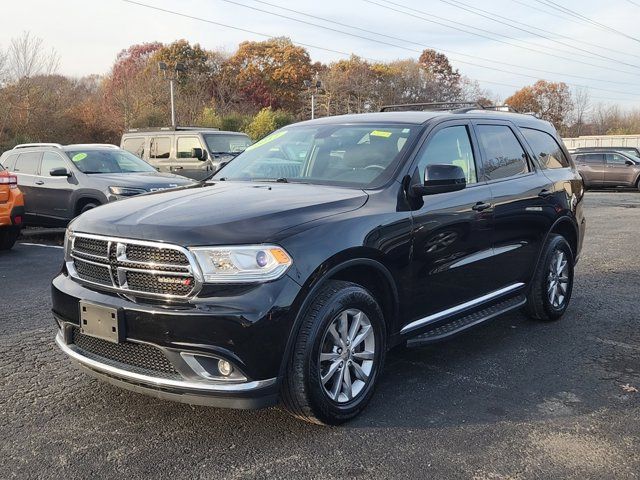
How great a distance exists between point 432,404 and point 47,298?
4349mm

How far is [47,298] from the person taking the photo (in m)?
6.31

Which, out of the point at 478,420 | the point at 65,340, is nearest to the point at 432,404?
the point at 478,420

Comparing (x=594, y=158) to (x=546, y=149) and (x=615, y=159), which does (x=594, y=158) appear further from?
(x=546, y=149)

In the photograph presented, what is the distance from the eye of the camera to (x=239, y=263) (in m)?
3.09

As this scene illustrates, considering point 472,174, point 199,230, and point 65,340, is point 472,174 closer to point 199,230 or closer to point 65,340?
point 199,230

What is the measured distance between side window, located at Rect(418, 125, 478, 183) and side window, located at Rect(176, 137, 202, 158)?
1034 centimetres

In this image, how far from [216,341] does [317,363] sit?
0.58m

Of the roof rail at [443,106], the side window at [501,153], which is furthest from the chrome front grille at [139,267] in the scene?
the roof rail at [443,106]

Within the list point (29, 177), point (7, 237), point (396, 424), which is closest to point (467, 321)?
point (396, 424)

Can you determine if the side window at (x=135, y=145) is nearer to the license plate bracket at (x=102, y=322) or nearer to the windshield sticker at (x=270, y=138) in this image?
the windshield sticker at (x=270, y=138)

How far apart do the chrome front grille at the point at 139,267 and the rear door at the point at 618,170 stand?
2369cm

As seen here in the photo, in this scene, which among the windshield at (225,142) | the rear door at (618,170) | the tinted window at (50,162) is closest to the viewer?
the tinted window at (50,162)

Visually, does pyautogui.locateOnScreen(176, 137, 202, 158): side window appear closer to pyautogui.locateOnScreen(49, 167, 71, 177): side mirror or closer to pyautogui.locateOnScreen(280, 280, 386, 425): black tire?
pyautogui.locateOnScreen(49, 167, 71, 177): side mirror

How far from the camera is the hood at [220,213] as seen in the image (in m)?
3.15
